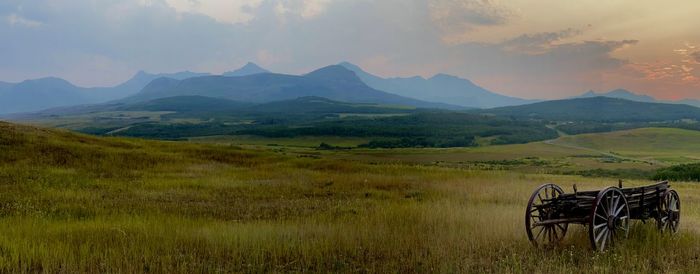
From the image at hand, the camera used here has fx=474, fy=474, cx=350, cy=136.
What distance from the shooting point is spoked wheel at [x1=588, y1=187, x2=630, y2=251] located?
11.1 m

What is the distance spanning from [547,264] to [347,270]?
4.09 meters

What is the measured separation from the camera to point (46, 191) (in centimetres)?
1941

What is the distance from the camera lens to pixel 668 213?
13.6m

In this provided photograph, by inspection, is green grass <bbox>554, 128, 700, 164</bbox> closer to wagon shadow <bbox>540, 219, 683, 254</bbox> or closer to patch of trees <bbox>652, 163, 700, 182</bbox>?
patch of trees <bbox>652, 163, 700, 182</bbox>

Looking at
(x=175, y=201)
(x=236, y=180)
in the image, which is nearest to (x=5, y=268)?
(x=175, y=201)

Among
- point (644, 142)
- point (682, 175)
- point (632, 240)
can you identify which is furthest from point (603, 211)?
point (644, 142)

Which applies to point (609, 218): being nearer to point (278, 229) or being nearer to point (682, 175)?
point (278, 229)

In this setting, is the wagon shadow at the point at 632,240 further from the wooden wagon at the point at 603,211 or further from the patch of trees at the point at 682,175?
the patch of trees at the point at 682,175

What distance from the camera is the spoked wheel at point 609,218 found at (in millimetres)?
11101

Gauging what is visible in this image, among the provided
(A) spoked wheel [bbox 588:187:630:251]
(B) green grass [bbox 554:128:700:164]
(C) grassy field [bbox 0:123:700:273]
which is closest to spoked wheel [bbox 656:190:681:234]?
(C) grassy field [bbox 0:123:700:273]

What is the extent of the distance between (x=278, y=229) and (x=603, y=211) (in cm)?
818

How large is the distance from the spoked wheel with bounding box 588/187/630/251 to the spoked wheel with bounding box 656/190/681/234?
7.40ft

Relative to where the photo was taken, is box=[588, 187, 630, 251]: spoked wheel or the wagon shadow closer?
box=[588, 187, 630, 251]: spoked wheel

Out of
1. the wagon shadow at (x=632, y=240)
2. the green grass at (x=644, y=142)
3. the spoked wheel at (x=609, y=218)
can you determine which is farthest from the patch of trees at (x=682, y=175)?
the green grass at (x=644, y=142)
